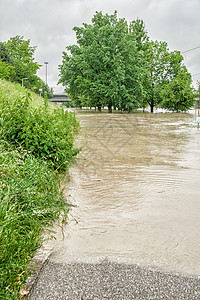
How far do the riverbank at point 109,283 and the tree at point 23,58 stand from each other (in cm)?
4658

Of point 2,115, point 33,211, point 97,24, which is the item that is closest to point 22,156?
point 2,115

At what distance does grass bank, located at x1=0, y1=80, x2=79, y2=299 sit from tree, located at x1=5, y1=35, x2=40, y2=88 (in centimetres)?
4338

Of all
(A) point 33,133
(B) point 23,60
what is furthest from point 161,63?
(A) point 33,133

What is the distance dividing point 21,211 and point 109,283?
4.41 ft

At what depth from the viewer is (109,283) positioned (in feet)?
7.89

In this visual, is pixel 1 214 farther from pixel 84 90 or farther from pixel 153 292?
pixel 84 90

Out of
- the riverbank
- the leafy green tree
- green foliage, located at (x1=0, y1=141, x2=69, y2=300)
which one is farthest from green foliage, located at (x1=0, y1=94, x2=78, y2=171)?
the leafy green tree

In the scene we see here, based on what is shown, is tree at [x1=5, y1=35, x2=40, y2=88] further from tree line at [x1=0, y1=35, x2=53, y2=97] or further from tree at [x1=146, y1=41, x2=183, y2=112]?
tree at [x1=146, y1=41, x2=183, y2=112]

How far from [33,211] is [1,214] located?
401mm

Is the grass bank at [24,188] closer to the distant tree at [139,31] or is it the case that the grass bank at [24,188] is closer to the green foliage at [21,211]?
the green foliage at [21,211]

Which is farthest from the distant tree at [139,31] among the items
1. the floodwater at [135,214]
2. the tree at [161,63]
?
the floodwater at [135,214]

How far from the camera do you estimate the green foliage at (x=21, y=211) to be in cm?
234

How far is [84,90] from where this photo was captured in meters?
30.0

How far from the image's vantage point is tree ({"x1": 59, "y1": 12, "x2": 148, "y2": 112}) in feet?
93.0
